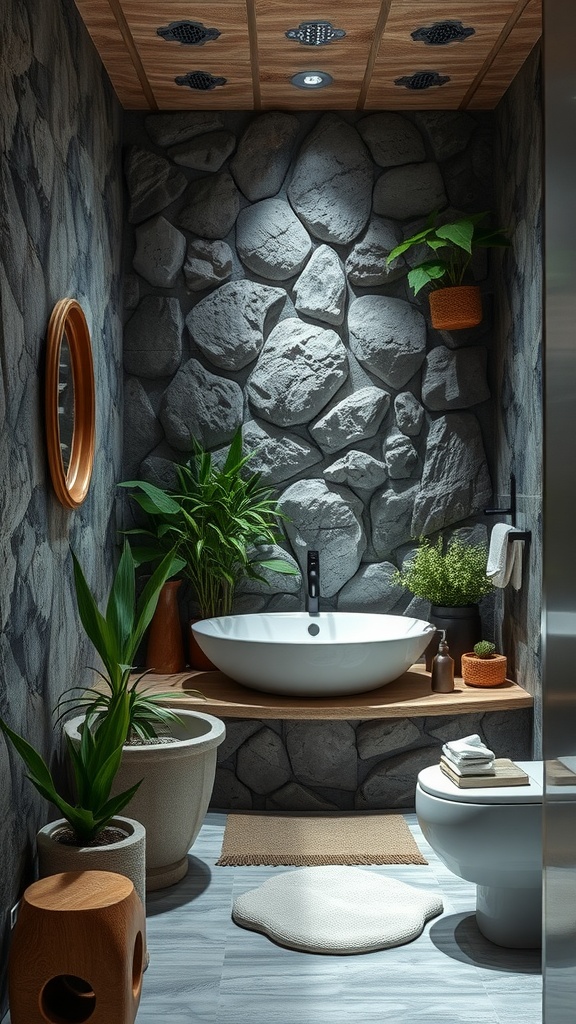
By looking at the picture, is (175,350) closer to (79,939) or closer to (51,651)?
(51,651)

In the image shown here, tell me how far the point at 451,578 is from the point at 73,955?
85.6 inches

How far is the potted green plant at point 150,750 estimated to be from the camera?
274 cm

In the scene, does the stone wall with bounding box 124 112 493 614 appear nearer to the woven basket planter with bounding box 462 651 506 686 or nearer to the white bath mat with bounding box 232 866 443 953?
the woven basket planter with bounding box 462 651 506 686

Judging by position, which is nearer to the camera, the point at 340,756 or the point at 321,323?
the point at 340,756

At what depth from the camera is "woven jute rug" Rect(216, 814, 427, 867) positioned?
10.2 feet

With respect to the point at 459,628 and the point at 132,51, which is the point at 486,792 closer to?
the point at 459,628

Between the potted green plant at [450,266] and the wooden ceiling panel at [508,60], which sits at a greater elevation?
the wooden ceiling panel at [508,60]

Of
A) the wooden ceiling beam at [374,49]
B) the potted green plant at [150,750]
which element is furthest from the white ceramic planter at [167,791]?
the wooden ceiling beam at [374,49]

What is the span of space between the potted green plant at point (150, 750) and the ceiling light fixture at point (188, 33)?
1.73 meters

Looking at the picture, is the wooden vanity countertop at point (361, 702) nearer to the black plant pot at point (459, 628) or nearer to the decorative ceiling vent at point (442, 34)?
the black plant pot at point (459, 628)

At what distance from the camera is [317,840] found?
3275 millimetres

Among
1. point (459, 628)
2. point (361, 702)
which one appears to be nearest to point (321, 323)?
point (459, 628)

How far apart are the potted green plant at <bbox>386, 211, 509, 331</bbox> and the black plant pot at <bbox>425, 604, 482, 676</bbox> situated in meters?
1.11

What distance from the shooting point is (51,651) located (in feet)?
9.02
